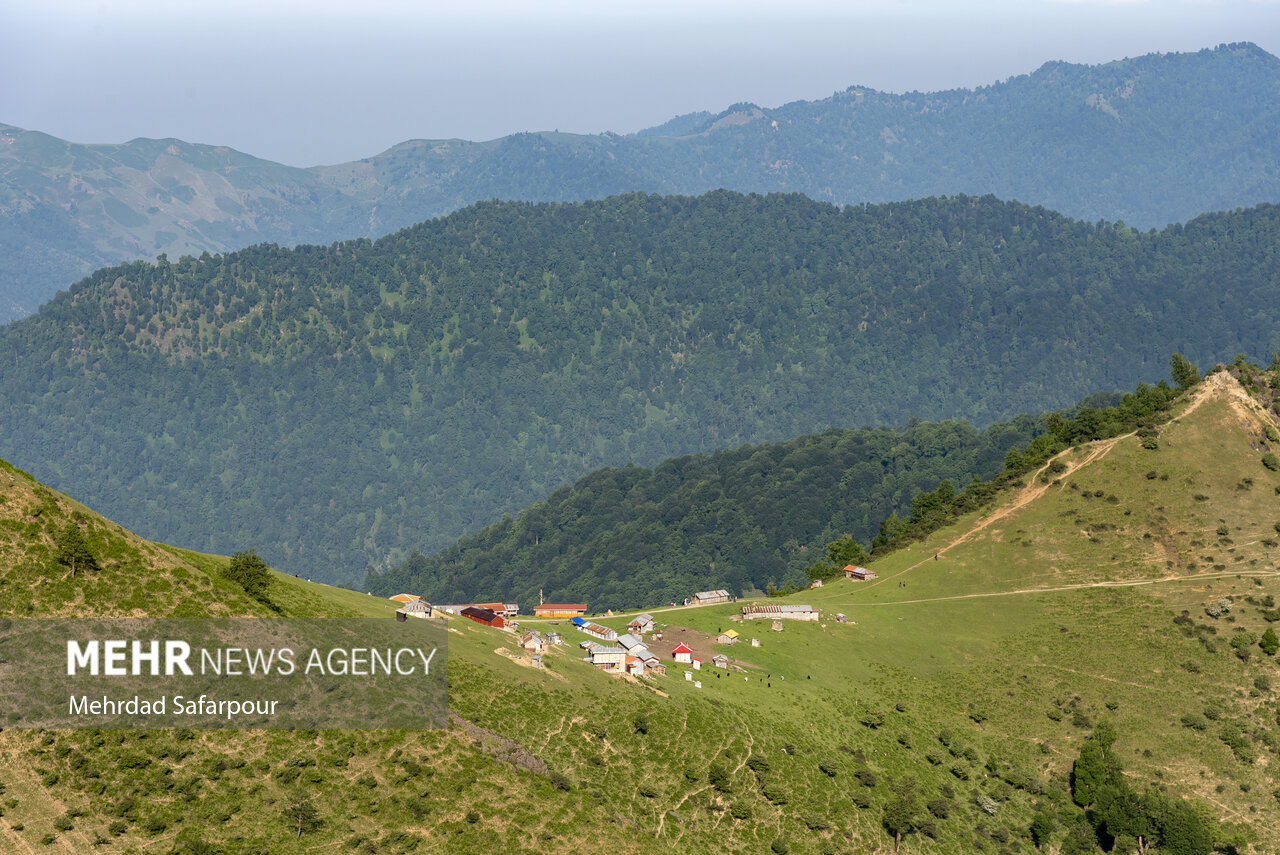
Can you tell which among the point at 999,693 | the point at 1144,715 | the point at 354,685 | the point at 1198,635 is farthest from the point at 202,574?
the point at 1198,635

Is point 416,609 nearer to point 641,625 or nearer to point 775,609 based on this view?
point 641,625

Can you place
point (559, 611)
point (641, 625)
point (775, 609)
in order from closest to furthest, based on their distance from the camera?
point (641, 625) → point (775, 609) → point (559, 611)

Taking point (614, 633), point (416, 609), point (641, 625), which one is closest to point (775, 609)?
point (641, 625)

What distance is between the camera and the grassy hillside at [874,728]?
94.2 metres

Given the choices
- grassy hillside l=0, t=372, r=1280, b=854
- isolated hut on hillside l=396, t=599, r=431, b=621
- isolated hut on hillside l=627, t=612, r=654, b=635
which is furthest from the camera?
isolated hut on hillside l=627, t=612, r=654, b=635

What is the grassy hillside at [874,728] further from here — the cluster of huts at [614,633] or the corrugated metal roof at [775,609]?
the corrugated metal roof at [775,609]

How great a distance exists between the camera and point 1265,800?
136250mm

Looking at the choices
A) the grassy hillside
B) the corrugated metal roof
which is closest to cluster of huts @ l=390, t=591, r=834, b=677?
the corrugated metal roof

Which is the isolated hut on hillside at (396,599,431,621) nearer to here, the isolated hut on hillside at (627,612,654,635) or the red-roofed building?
the isolated hut on hillside at (627,612,654,635)

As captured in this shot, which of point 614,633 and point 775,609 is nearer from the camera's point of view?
point 614,633

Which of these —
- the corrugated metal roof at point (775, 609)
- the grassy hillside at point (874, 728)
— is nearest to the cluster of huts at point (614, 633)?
the corrugated metal roof at point (775, 609)

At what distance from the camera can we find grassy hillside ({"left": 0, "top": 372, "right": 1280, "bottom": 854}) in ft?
309

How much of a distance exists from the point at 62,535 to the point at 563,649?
177 ft

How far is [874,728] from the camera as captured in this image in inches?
5674
